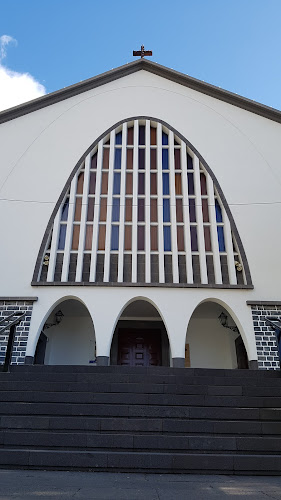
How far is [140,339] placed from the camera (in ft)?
38.6

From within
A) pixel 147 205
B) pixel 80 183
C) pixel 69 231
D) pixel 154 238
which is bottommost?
pixel 154 238

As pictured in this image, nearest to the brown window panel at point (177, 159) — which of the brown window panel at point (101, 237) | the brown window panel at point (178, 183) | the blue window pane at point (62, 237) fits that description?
the brown window panel at point (178, 183)

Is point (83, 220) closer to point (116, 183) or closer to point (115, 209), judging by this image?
point (115, 209)

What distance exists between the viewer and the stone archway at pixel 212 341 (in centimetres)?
1089

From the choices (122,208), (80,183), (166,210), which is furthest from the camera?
(80,183)

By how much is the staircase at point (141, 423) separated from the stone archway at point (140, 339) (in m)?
5.16

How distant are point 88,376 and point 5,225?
545 centimetres

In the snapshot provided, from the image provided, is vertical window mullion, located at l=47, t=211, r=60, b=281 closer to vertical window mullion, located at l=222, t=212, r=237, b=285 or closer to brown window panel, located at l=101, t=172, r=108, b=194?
brown window panel, located at l=101, t=172, r=108, b=194

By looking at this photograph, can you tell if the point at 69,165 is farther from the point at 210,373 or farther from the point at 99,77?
the point at 210,373

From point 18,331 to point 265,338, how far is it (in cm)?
592

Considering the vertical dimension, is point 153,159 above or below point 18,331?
above

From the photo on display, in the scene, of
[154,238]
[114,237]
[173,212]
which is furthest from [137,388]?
[173,212]

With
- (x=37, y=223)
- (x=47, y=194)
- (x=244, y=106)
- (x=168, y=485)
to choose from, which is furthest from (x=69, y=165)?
(x=168, y=485)

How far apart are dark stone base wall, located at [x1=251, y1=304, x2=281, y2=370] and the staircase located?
2513 millimetres
